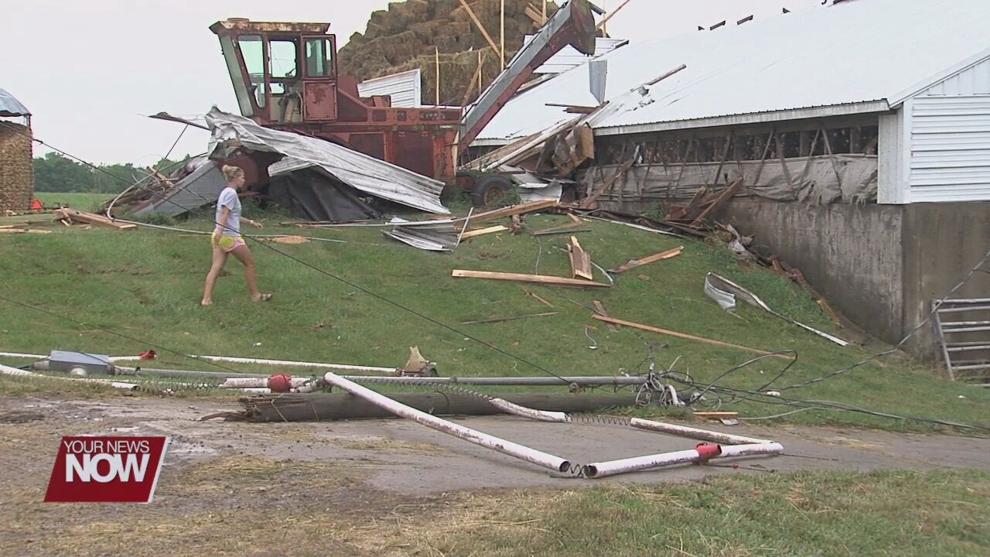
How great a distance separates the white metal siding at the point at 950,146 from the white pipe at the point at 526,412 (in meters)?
10.8

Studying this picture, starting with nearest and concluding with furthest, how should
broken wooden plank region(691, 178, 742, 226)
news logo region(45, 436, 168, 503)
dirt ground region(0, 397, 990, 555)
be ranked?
news logo region(45, 436, 168, 503), dirt ground region(0, 397, 990, 555), broken wooden plank region(691, 178, 742, 226)

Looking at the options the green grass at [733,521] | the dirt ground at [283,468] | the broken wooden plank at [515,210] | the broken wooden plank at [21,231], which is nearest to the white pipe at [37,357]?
the dirt ground at [283,468]

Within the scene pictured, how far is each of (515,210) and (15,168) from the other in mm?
13857

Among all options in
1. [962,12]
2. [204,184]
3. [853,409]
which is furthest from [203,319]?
[962,12]

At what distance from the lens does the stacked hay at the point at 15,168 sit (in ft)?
89.0

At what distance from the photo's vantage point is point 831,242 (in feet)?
66.1

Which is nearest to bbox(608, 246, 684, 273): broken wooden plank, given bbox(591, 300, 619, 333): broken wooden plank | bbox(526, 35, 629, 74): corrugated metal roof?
bbox(591, 300, 619, 333): broken wooden plank

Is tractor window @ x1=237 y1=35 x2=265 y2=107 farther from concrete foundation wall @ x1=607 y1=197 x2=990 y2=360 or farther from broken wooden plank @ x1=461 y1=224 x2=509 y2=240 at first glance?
A: concrete foundation wall @ x1=607 y1=197 x2=990 y2=360

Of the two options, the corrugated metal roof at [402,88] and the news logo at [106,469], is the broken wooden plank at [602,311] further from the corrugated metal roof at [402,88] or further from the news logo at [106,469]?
the corrugated metal roof at [402,88]

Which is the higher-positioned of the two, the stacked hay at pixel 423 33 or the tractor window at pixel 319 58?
the stacked hay at pixel 423 33

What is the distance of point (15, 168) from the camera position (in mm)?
27359

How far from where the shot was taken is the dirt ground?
5340mm

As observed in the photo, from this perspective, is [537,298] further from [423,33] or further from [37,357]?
[423,33]

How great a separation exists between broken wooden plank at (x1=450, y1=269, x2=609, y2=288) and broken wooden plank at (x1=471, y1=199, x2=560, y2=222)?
3211 mm
